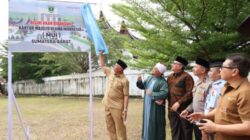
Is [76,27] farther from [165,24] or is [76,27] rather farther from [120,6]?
[120,6]

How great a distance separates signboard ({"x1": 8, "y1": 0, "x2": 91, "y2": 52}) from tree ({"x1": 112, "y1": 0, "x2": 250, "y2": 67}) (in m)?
2.94

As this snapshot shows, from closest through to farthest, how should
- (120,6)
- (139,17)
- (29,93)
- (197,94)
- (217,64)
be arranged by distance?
(217,64) → (197,94) → (139,17) → (120,6) → (29,93)

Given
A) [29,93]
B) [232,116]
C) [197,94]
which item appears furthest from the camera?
[29,93]

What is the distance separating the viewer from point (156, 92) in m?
6.96

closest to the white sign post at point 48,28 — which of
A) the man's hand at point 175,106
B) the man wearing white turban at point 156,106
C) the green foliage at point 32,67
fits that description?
the man wearing white turban at point 156,106

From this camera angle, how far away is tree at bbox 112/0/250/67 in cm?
840

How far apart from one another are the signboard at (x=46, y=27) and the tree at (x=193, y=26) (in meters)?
2.94

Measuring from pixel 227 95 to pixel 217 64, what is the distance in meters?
2.24

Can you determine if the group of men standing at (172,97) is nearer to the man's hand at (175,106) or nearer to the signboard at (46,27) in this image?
the man's hand at (175,106)

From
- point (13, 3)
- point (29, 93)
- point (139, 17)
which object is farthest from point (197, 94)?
point (29, 93)

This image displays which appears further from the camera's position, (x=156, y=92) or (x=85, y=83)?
(x=85, y=83)

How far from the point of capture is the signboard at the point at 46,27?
232 inches

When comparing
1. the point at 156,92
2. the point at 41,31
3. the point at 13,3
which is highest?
the point at 13,3

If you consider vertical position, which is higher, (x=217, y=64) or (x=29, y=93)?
(x=217, y=64)
